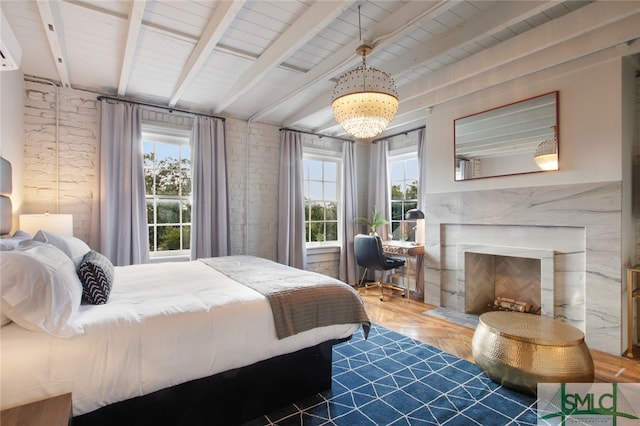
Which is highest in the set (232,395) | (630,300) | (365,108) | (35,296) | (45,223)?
(365,108)

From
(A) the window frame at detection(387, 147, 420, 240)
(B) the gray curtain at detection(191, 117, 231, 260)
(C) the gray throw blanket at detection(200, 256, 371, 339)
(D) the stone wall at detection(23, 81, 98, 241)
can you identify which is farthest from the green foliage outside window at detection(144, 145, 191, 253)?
(A) the window frame at detection(387, 147, 420, 240)

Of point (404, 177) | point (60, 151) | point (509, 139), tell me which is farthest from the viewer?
point (404, 177)

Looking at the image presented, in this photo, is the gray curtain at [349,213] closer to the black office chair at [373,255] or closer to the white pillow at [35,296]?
the black office chair at [373,255]

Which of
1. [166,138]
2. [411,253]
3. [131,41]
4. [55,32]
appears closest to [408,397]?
[411,253]

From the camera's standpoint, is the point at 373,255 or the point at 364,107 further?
the point at 373,255

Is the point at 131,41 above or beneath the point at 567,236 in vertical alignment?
above

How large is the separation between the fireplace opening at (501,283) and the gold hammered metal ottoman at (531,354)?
138 centimetres

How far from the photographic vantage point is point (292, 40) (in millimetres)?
2451

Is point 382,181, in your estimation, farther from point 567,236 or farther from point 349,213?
point 567,236

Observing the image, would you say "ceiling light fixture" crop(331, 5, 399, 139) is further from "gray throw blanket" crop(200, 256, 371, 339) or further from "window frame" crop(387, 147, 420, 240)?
"window frame" crop(387, 147, 420, 240)

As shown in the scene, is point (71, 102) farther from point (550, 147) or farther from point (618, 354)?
point (618, 354)

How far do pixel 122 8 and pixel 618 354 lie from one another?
4764 millimetres

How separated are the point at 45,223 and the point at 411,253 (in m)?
3.92

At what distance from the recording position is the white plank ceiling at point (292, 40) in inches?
86.3
